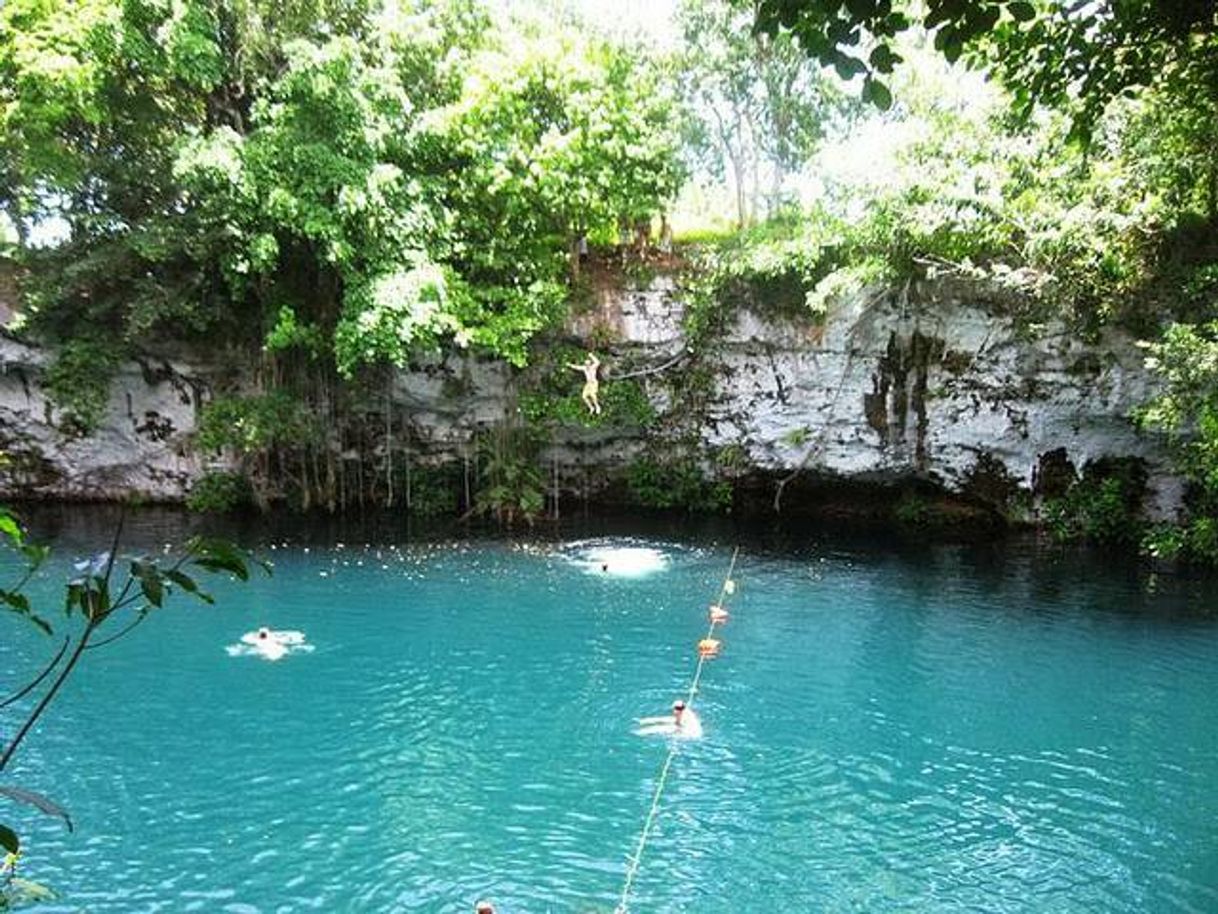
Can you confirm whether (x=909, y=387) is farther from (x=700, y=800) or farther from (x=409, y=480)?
(x=700, y=800)

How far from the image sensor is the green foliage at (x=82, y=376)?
1933cm

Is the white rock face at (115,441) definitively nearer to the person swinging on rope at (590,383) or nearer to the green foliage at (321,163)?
the green foliage at (321,163)

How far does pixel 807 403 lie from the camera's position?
66.2ft

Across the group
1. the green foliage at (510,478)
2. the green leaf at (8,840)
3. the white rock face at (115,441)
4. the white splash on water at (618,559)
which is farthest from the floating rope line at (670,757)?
the white rock face at (115,441)

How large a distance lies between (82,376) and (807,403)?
14536mm

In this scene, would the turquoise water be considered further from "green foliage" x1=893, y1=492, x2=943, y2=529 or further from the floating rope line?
"green foliage" x1=893, y1=492, x2=943, y2=529

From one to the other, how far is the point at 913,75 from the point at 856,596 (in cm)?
1087

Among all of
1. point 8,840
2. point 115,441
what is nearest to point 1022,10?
point 8,840

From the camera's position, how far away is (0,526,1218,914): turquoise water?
7.31 meters

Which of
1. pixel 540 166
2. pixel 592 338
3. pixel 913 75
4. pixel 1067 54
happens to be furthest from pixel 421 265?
pixel 1067 54

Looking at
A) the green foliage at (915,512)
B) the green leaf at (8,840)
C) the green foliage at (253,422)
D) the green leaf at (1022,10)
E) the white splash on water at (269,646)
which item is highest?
the green leaf at (1022,10)

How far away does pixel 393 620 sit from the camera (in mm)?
13516

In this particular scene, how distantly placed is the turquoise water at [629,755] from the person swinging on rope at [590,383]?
5.23m

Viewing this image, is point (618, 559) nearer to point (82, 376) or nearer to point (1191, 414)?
point (1191, 414)
